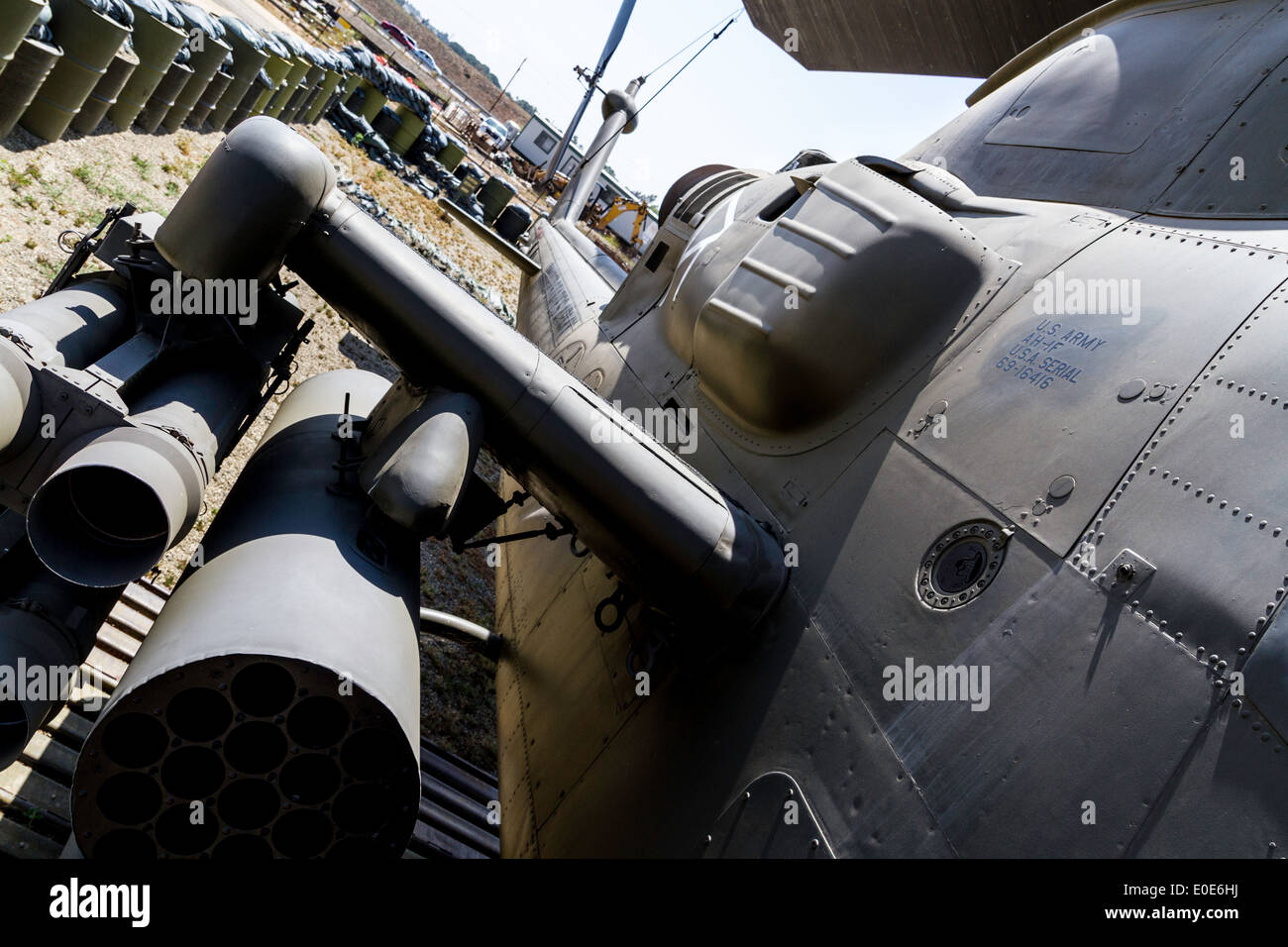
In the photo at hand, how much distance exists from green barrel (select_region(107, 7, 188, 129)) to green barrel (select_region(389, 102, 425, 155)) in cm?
1589

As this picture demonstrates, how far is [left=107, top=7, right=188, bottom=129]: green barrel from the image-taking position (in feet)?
42.8

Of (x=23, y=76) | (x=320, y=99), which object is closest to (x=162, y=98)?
(x=23, y=76)

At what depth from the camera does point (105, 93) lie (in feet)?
40.5

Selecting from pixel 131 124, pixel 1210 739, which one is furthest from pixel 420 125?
pixel 1210 739

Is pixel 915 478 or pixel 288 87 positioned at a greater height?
pixel 915 478

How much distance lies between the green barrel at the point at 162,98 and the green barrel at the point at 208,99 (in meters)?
1.60

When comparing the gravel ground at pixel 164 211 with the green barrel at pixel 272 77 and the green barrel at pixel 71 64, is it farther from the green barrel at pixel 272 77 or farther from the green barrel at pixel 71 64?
the green barrel at pixel 272 77

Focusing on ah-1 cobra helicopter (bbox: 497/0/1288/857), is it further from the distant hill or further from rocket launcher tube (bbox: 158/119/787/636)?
the distant hill

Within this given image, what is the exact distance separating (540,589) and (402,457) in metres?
2.76

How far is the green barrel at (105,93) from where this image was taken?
12219mm

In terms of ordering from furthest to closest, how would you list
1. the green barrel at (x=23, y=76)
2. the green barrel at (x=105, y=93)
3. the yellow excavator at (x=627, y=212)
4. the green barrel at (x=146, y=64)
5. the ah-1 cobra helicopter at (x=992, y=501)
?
the yellow excavator at (x=627, y=212)
the green barrel at (x=146, y=64)
the green barrel at (x=105, y=93)
the green barrel at (x=23, y=76)
the ah-1 cobra helicopter at (x=992, y=501)

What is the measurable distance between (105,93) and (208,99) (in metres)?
4.15

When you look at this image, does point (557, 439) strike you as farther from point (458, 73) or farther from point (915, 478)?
point (458, 73)

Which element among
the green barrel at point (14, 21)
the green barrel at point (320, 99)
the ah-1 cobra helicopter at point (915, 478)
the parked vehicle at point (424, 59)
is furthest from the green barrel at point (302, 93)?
the parked vehicle at point (424, 59)
